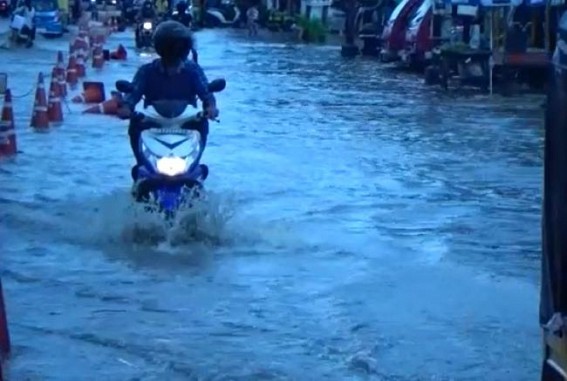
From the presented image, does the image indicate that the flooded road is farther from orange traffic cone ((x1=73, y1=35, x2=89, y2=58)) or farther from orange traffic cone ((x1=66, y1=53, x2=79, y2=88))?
orange traffic cone ((x1=73, y1=35, x2=89, y2=58))

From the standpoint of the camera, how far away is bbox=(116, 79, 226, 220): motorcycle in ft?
39.7

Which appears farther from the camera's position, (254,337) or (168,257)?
(168,257)

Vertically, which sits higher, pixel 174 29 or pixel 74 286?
pixel 174 29

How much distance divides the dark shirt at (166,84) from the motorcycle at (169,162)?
296 mm

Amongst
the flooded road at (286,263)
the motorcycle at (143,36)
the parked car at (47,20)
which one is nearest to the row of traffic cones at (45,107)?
the flooded road at (286,263)

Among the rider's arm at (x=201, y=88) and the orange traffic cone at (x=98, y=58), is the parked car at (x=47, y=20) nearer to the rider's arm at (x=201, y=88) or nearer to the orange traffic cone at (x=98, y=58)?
the orange traffic cone at (x=98, y=58)

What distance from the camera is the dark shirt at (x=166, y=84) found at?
41.3 feet

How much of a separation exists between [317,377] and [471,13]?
26.9 metres

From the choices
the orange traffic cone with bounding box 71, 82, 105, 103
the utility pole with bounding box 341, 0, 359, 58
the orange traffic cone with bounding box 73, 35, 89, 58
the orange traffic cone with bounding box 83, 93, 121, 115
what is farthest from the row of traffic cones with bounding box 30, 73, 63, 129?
the utility pole with bounding box 341, 0, 359, 58

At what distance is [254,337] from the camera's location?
9211 millimetres

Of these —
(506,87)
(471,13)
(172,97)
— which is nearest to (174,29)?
(172,97)

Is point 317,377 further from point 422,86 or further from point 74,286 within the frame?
point 422,86

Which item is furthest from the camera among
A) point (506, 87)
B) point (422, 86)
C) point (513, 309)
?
point (422, 86)

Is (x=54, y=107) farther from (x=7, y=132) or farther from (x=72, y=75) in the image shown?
(x=72, y=75)
